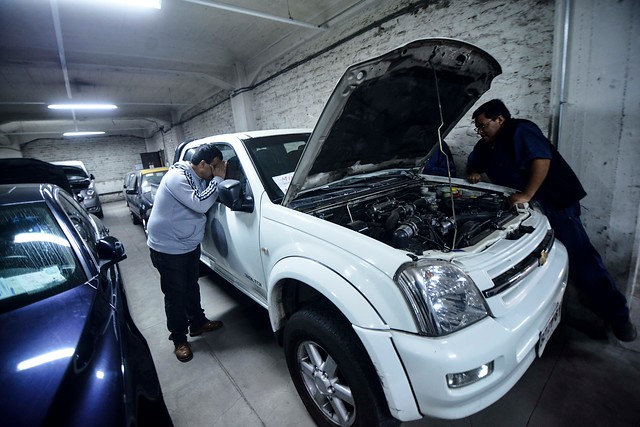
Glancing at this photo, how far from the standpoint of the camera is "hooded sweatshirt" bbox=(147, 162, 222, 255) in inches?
73.7

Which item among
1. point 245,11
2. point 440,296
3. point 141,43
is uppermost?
point 141,43

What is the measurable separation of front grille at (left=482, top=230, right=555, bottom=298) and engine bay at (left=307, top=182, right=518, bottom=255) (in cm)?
20

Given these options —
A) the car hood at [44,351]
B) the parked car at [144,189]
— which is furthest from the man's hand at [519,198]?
the parked car at [144,189]

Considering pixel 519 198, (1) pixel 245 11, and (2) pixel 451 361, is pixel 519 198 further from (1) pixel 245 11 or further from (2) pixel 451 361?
(1) pixel 245 11

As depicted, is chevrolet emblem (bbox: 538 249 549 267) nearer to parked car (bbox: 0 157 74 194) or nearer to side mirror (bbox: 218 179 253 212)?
side mirror (bbox: 218 179 253 212)

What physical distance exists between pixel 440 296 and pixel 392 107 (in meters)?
1.32

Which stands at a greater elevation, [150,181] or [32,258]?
[150,181]

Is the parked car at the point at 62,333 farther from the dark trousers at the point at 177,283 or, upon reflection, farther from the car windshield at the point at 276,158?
the car windshield at the point at 276,158

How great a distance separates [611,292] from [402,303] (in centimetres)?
194

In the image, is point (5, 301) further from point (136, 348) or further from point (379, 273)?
point (379, 273)

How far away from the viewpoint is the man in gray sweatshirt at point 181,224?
6.21ft

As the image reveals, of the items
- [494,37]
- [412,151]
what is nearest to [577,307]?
[412,151]

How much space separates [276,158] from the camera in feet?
6.90

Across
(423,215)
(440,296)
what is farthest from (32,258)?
(423,215)
